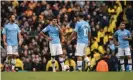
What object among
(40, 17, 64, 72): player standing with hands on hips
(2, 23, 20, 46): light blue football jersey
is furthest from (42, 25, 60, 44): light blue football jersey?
(2, 23, 20, 46): light blue football jersey

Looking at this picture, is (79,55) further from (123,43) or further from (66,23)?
(66,23)

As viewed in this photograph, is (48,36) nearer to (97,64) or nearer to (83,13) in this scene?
(97,64)

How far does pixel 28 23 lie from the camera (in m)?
19.6

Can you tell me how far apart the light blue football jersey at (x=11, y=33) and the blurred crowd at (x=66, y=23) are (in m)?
0.97

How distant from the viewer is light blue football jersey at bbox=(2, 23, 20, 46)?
14648mm

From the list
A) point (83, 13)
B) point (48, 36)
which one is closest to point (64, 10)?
point (83, 13)

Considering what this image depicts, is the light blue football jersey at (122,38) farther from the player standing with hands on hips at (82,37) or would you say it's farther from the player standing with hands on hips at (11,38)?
the player standing with hands on hips at (11,38)

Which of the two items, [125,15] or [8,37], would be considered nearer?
[8,37]

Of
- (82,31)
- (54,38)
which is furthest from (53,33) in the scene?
(82,31)

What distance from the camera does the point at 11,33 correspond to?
48.2ft

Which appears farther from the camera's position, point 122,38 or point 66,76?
point 122,38

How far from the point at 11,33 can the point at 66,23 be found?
4973mm

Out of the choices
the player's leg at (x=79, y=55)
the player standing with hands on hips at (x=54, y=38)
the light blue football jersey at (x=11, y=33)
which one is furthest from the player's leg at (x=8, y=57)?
the player's leg at (x=79, y=55)

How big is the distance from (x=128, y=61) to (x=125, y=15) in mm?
4328
